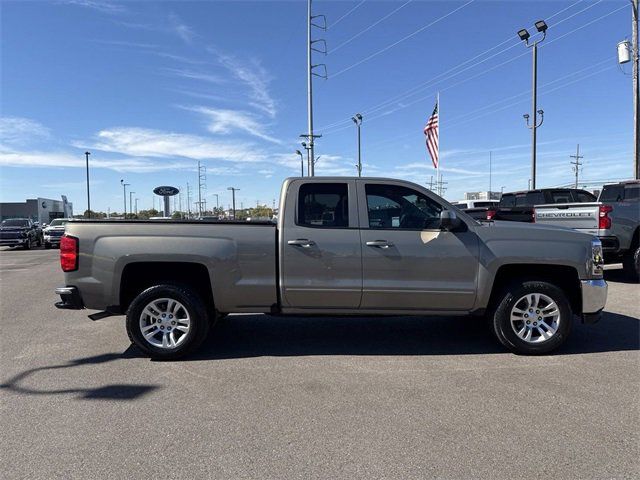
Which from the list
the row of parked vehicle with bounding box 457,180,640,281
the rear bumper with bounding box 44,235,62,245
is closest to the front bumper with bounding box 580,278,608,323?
the row of parked vehicle with bounding box 457,180,640,281

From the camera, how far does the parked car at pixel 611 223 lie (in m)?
9.34

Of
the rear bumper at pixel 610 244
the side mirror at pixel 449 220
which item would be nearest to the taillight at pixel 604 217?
the rear bumper at pixel 610 244

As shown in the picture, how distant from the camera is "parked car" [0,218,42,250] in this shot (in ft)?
83.3

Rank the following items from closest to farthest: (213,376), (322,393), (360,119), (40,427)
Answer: (40,427)
(322,393)
(213,376)
(360,119)

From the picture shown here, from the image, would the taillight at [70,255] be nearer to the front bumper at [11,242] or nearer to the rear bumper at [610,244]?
the rear bumper at [610,244]

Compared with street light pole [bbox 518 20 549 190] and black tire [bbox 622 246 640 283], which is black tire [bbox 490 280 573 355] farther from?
street light pole [bbox 518 20 549 190]

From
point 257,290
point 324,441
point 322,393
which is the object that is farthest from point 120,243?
point 324,441

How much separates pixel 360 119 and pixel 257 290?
39.2 meters

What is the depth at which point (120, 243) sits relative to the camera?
5.17 meters

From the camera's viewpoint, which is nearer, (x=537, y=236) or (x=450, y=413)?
(x=450, y=413)

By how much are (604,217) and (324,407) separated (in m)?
7.93

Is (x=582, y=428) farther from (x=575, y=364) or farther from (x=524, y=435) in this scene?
(x=575, y=364)

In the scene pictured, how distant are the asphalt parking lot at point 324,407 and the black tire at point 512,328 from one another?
170 millimetres

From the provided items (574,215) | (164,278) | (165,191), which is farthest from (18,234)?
(574,215)
